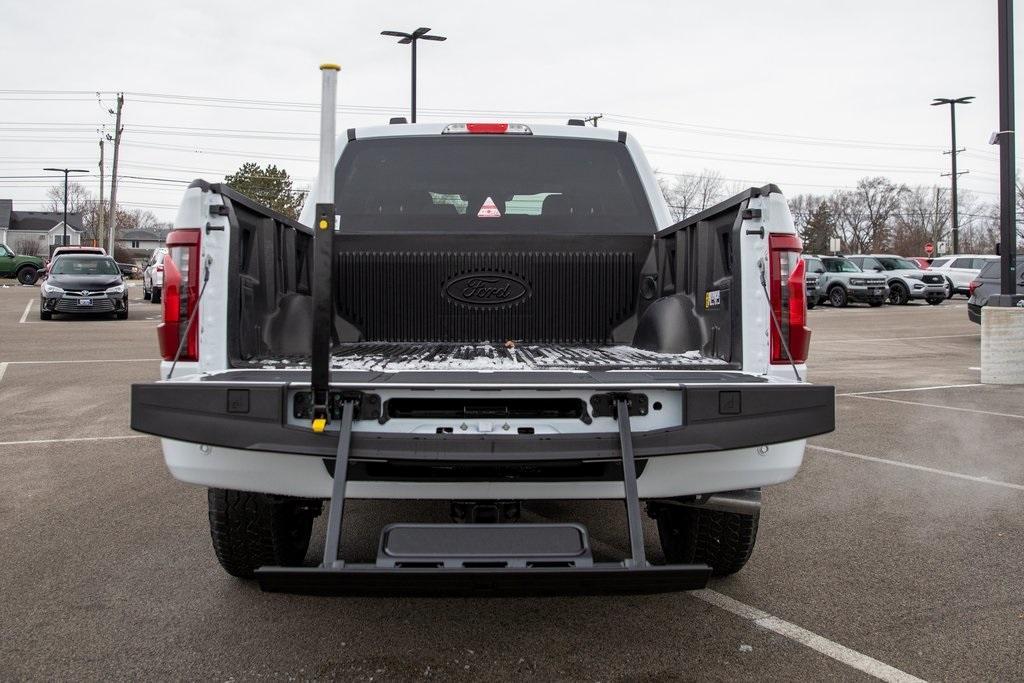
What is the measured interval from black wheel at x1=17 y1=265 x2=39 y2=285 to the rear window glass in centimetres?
4450

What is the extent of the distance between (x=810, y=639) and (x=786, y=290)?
4.36 ft

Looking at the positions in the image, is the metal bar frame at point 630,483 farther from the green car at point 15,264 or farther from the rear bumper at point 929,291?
the green car at point 15,264

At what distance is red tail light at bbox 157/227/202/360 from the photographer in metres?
3.19

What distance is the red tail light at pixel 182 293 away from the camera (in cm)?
319

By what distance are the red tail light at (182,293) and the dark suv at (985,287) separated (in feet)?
53.0

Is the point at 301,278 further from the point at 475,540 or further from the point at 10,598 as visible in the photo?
the point at 475,540

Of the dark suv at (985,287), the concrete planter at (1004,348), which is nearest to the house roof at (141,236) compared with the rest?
the dark suv at (985,287)

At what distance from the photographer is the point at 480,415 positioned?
300 centimetres

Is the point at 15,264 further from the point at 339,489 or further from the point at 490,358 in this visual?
the point at 339,489

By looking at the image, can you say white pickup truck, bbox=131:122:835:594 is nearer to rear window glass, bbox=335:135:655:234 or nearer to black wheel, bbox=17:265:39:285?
rear window glass, bbox=335:135:655:234

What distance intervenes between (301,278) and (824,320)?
2186cm

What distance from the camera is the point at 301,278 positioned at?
4477mm

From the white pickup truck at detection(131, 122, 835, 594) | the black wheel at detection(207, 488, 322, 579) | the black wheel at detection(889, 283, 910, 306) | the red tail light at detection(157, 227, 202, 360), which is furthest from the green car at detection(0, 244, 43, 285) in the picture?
the red tail light at detection(157, 227, 202, 360)

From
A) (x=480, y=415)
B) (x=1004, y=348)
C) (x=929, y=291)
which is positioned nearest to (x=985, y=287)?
(x=1004, y=348)
